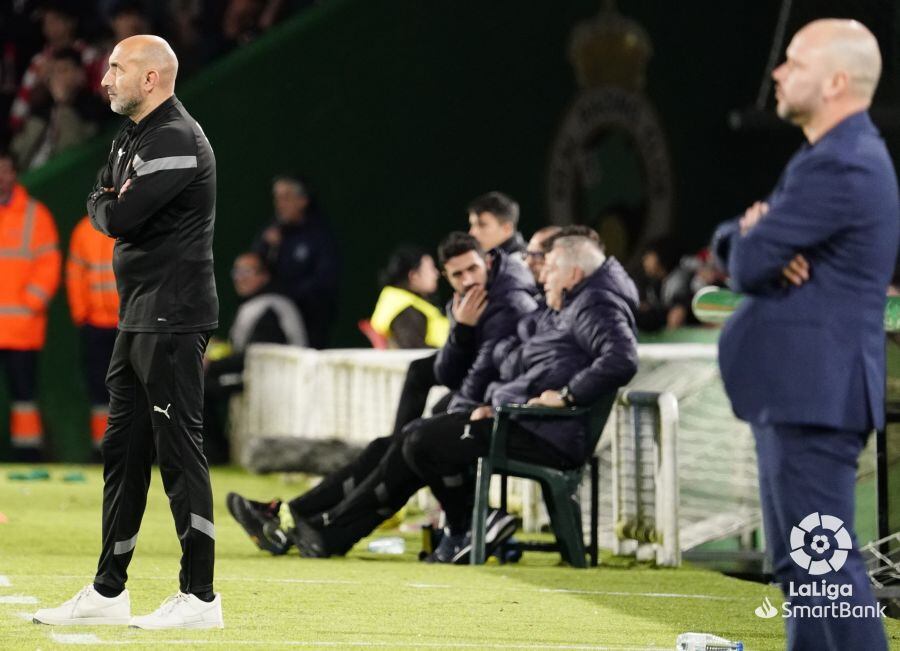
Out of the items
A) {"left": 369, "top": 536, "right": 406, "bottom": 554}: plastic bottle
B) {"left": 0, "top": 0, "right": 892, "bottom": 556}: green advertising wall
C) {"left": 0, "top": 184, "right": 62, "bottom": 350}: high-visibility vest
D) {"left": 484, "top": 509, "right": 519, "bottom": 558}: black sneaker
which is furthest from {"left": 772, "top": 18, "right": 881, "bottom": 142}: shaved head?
{"left": 0, "top": 0, "right": 892, "bottom": 556}: green advertising wall

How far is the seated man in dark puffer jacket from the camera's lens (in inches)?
324

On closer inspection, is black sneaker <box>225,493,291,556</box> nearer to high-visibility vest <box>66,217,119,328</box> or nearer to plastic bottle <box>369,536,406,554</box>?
plastic bottle <box>369,536,406,554</box>

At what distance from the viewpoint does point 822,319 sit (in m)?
4.41

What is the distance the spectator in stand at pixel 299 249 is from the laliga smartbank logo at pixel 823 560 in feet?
36.0

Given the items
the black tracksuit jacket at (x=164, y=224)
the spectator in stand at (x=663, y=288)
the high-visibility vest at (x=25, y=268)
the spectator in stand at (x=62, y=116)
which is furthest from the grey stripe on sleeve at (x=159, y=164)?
the spectator in stand at (x=62, y=116)

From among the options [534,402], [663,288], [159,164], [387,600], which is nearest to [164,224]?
[159,164]

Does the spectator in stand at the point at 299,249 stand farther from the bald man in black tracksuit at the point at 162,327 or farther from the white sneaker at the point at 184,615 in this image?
the white sneaker at the point at 184,615

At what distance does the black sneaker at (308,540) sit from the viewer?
8703mm

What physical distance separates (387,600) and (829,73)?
10.9ft

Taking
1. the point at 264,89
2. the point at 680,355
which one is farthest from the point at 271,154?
the point at 680,355

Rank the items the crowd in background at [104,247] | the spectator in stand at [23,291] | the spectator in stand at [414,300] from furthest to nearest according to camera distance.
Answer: the crowd in background at [104,247] → the spectator in stand at [23,291] → the spectator in stand at [414,300]

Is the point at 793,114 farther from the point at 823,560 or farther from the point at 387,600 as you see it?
the point at 387,600

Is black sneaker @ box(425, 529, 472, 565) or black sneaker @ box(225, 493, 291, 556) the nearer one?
black sneaker @ box(425, 529, 472, 565)

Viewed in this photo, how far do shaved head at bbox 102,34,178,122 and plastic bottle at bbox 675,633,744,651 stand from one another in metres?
2.35
